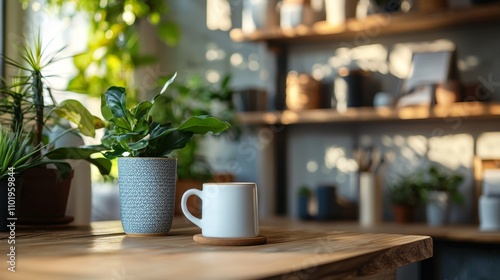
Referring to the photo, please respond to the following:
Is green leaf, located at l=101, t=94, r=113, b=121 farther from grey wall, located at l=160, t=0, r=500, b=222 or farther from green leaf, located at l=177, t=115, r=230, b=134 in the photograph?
grey wall, located at l=160, t=0, r=500, b=222

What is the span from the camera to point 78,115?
145 cm

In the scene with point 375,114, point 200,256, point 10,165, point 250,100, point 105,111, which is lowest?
point 200,256

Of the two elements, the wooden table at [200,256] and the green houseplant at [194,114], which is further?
the green houseplant at [194,114]

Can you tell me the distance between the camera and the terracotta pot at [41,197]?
1.44 m

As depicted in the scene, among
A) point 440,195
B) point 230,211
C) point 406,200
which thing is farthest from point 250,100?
point 230,211

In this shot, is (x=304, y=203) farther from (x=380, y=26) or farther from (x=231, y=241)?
(x=231, y=241)

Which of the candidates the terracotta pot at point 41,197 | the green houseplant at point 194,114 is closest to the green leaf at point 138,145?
the terracotta pot at point 41,197

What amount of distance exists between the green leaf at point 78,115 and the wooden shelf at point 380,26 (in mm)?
1747

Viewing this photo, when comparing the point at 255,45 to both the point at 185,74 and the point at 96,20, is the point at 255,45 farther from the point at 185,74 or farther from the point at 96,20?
the point at 96,20

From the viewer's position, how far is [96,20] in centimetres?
327

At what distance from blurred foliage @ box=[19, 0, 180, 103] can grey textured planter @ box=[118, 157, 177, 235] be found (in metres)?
1.85

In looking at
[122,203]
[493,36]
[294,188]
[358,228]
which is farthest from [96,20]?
[122,203]

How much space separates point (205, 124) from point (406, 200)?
71.0 inches

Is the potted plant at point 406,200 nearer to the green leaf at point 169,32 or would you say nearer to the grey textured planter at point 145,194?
the green leaf at point 169,32
